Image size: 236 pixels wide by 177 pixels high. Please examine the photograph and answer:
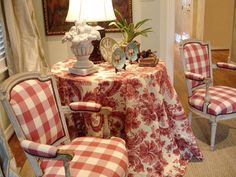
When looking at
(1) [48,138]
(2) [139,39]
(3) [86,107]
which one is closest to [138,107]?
(3) [86,107]

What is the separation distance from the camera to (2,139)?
→ 161cm

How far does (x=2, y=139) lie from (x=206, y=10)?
5993 millimetres

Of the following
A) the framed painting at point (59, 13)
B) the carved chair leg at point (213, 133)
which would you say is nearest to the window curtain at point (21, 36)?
the framed painting at point (59, 13)

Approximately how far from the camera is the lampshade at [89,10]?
86.4 inches

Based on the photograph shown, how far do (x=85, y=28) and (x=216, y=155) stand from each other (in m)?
1.56

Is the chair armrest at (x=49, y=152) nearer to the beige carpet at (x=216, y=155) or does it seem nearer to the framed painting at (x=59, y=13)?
the beige carpet at (x=216, y=155)

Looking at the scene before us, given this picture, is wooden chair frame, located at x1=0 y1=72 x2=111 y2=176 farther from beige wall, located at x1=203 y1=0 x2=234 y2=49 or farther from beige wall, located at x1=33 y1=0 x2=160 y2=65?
beige wall, located at x1=203 y1=0 x2=234 y2=49

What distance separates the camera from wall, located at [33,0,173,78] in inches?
130

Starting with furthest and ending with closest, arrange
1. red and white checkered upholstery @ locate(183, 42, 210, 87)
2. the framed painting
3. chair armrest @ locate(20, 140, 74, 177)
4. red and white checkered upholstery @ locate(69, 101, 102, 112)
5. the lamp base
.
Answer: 1. the framed painting
2. red and white checkered upholstery @ locate(183, 42, 210, 87)
3. the lamp base
4. red and white checkered upholstery @ locate(69, 101, 102, 112)
5. chair armrest @ locate(20, 140, 74, 177)

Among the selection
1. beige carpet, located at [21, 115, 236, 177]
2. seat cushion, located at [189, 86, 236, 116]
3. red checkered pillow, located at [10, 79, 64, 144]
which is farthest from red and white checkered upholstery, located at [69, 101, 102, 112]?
seat cushion, located at [189, 86, 236, 116]

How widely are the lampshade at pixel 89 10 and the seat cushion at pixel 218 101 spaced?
106cm

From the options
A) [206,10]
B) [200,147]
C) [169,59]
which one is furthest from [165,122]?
[206,10]

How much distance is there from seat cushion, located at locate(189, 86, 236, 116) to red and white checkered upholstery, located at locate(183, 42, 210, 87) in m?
0.16

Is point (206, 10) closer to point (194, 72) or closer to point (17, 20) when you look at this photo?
point (194, 72)
